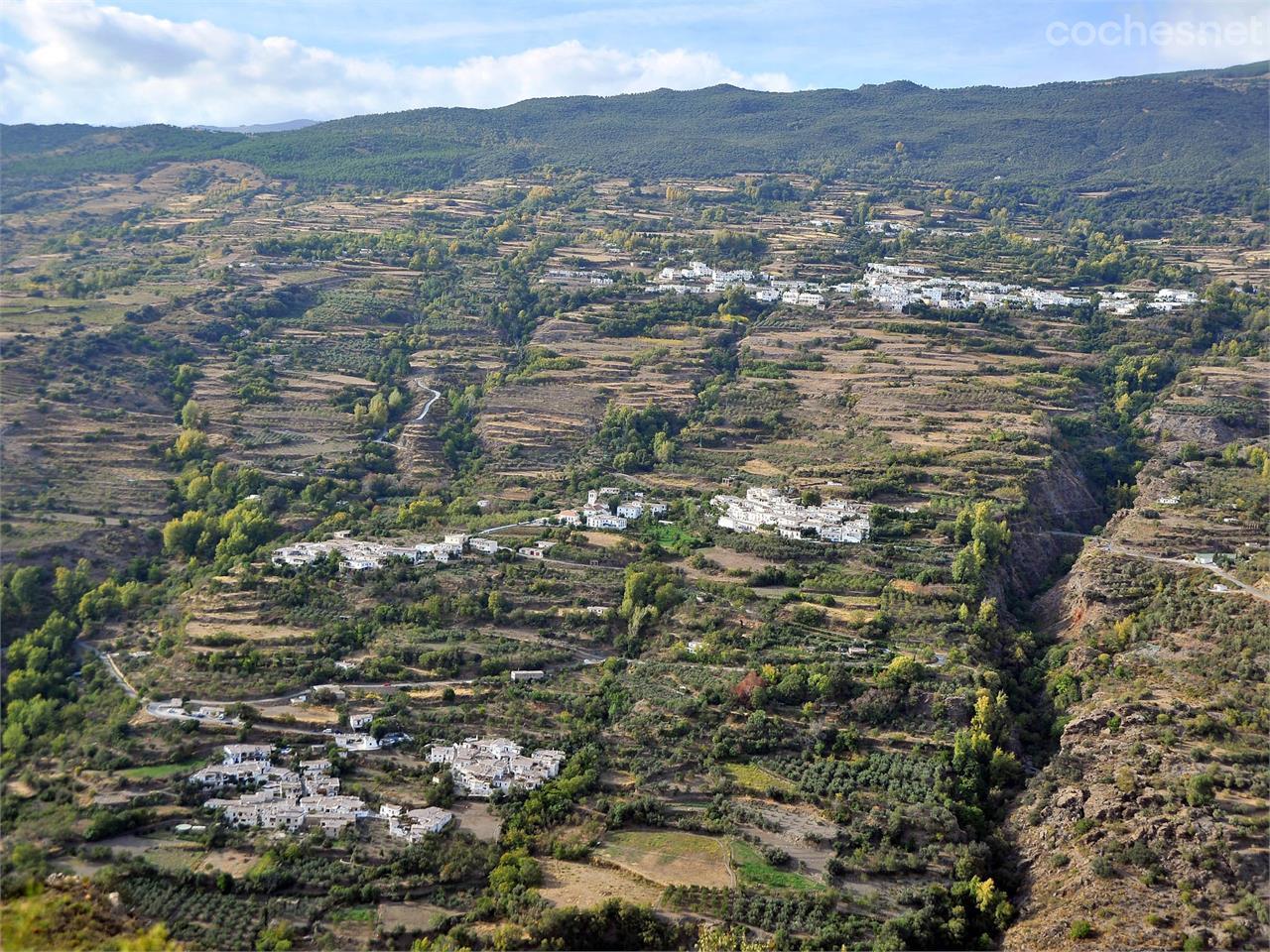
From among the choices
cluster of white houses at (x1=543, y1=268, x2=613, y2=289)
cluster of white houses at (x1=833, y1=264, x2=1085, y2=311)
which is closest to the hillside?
cluster of white houses at (x1=543, y1=268, x2=613, y2=289)

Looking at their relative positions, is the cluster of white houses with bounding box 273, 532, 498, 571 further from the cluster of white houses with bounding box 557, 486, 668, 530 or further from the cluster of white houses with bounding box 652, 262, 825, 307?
the cluster of white houses with bounding box 652, 262, 825, 307

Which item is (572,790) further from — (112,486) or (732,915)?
(112,486)

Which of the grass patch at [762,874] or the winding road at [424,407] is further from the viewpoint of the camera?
the winding road at [424,407]

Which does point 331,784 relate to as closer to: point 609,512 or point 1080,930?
point 1080,930

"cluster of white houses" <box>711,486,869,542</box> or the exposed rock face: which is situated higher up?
"cluster of white houses" <box>711,486,869,542</box>

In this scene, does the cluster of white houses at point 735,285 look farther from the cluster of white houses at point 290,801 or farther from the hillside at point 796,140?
the cluster of white houses at point 290,801

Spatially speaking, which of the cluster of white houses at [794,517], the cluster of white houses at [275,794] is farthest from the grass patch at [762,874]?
the cluster of white houses at [794,517]

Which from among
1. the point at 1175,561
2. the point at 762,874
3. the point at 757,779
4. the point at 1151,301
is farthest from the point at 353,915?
the point at 1151,301
